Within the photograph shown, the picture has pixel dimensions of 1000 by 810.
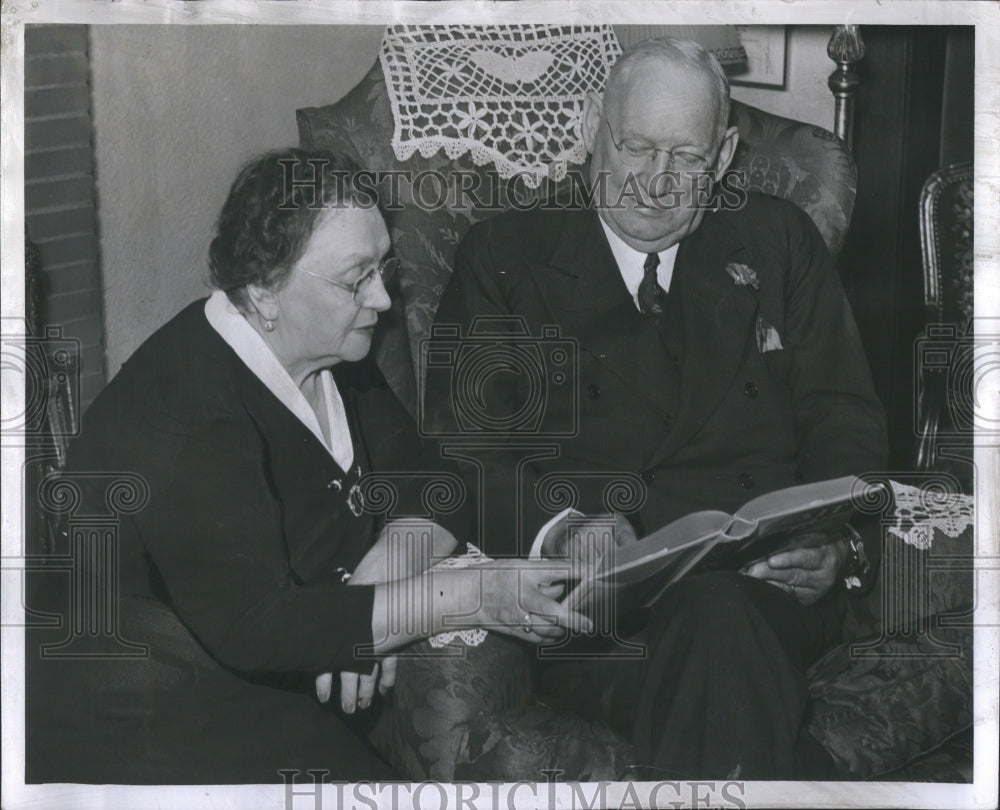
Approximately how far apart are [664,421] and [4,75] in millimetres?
1730

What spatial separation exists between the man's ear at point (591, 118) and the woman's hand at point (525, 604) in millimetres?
973

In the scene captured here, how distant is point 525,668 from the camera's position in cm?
258

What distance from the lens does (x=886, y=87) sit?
2748 mm

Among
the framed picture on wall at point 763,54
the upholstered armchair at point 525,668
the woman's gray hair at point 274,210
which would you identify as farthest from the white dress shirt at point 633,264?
the woman's gray hair at point 274,210

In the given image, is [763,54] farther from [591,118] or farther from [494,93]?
[494,93]

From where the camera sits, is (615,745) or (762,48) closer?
(615,745)

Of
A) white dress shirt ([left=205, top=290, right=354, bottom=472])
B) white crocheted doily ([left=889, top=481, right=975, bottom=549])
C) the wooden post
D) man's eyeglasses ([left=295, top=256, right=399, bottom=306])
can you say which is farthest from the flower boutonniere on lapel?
white dress shirt ([left=205, top=290, right=354, bottom=472])

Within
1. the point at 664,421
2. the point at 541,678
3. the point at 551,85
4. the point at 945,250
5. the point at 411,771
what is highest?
the point at 551,85

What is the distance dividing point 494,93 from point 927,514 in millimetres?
1410

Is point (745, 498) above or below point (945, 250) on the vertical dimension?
below

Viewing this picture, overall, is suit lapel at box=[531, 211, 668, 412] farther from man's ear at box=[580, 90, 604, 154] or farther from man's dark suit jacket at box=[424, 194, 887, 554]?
man's ear at box=[580, 90, 604, 154]

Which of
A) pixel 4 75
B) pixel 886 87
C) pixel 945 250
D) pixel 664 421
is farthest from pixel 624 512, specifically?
pixel 4 75

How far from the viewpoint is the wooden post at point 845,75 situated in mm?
2727

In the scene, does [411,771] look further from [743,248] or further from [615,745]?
[743,248]
